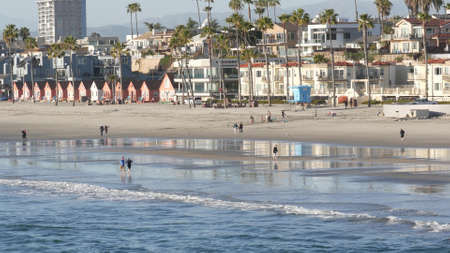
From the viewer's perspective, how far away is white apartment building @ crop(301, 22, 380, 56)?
14875 cm

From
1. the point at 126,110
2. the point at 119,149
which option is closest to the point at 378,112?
the point at 119,149

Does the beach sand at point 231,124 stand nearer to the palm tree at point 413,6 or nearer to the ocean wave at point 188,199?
the ocean wave at point 188,199

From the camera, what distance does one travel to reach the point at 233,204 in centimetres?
4159

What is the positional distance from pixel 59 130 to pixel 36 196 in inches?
1827

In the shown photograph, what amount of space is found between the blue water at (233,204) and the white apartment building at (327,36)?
291 feet

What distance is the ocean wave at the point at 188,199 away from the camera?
3641 cm

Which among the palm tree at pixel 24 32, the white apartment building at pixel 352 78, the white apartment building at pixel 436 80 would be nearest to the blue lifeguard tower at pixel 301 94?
the white apartment building at pixel 352 78

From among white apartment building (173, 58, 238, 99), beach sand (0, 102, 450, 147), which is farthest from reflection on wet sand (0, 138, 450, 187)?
white apartment building (173, 58, 238, 99)

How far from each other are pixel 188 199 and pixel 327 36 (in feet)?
358

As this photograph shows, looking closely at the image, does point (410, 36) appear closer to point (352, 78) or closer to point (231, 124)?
point (352, 78)

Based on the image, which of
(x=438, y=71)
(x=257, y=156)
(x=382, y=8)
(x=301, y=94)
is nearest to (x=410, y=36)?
(x=438, y=71)

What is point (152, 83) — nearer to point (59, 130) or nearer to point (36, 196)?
point (59, 130)

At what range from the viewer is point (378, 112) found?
92.8 metres

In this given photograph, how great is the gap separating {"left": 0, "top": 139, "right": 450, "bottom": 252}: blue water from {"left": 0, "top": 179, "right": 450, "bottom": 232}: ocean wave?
0.07m
